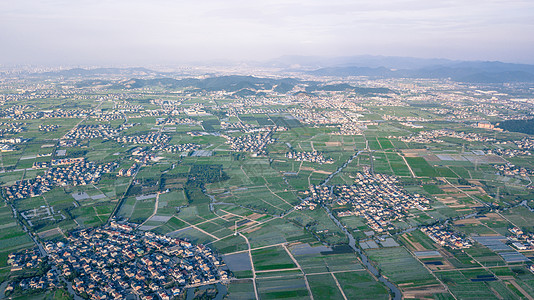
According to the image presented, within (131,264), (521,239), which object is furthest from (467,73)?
(131,264)

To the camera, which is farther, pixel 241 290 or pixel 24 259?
pixel 24 259

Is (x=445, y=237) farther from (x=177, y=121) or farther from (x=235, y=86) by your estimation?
(x=235, y=86)

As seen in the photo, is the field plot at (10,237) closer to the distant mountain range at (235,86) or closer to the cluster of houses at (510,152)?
the cluster of houses at (510,152)

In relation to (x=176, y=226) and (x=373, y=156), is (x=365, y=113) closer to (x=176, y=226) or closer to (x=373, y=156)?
(x=373, y=156)

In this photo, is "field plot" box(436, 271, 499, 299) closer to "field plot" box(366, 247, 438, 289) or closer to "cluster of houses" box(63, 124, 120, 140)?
"field plot" box(366, 247, 438, 289)

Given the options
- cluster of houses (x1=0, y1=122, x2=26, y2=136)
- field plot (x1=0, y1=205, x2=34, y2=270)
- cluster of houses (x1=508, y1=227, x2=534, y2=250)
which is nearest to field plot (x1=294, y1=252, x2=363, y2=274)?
cluster of houses (x1=508, y1=227, x2=534, y2=250)

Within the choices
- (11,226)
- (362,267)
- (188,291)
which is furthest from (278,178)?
(11,226)
